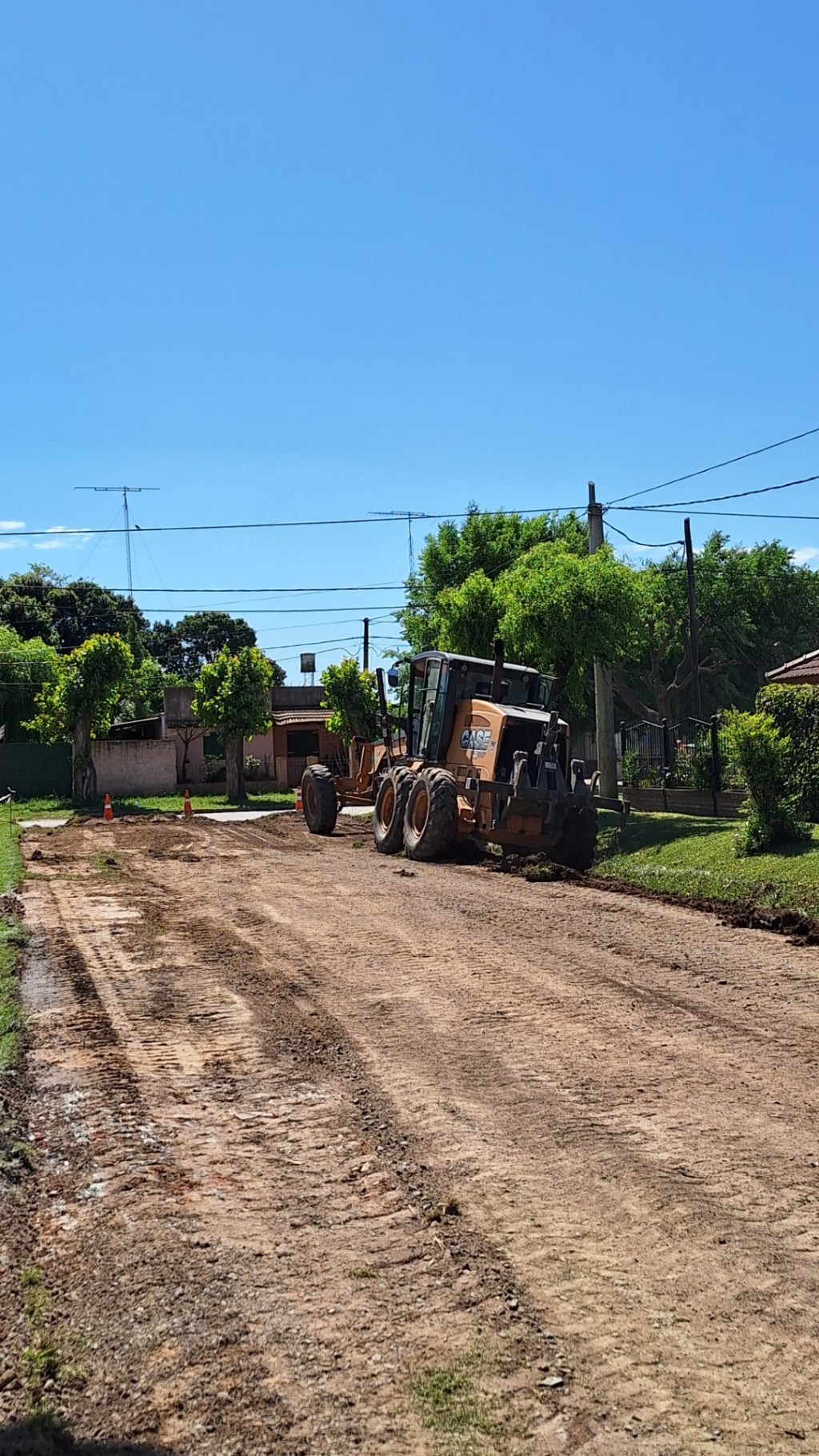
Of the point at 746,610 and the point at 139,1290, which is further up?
the point at 746,610

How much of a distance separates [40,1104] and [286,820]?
2335 centimetres

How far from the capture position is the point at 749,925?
11.8 m

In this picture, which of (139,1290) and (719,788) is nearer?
(139,1290)

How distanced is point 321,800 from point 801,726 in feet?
35.1

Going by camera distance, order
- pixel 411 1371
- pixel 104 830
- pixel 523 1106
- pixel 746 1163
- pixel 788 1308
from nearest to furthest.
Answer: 1. pixel 411 1371
2. pixel 788 1308
3. pixel 746 1163
4. pixel 523 1106
5. pixel 104 830

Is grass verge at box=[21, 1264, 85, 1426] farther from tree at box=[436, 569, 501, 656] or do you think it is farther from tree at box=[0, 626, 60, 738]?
Answer: tree at box=[0, 626, 60, 738]

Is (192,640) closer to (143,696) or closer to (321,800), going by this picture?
(143,696)

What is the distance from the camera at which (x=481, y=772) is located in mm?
17750

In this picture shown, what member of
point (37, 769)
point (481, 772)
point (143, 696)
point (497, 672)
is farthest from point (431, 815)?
point (143, 696)

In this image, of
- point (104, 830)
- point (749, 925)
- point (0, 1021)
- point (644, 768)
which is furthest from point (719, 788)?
point (0, 1021)

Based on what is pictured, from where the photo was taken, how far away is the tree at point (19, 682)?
161 feet

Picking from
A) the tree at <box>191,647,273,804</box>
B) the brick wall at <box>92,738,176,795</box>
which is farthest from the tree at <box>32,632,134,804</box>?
the tree at <box>191,647,273,804</box>

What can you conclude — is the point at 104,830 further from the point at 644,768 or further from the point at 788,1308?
the point at 788,1308

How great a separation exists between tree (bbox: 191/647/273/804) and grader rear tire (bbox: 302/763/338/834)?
13903mm
